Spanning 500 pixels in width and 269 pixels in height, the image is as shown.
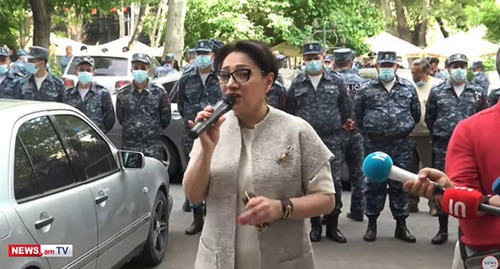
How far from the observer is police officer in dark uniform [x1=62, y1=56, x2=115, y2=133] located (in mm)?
7207

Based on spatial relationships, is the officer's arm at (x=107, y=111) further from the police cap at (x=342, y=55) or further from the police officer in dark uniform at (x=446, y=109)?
the police officer in dark uniform at (x=446, y=109)

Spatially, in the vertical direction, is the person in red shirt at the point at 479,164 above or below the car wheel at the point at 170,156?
above

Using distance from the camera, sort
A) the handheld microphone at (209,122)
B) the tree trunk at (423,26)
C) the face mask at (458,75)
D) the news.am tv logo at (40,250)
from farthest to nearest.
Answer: the tree trunk at (423,26) < the face mask at (458,75) < the news.am tv logo at (40,250) < the handheld microphone at (209,122)

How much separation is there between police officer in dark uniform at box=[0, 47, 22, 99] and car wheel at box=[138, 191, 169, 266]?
2976 millimetres

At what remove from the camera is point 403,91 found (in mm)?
6637

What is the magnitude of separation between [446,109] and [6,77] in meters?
5.71

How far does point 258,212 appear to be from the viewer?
221cm

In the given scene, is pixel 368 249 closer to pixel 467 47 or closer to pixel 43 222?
pixel 43 222

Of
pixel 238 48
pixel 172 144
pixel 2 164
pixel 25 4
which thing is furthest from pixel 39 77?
pixel 25 4

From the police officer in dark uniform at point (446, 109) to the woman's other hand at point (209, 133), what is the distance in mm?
4665


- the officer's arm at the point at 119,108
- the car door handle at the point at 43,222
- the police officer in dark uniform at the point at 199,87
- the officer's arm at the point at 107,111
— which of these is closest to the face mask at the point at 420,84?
the police officer in dark uniform at the point at 199,87

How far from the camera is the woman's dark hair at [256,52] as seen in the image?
2.56 m

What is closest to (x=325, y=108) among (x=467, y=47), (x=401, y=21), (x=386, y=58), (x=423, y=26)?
(x=386, y=58)

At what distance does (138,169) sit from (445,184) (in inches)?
137
